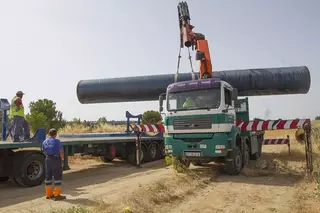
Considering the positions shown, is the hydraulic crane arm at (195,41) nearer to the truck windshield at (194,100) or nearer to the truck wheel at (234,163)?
the truck windshield at (194,100)

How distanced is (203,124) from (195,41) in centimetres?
518

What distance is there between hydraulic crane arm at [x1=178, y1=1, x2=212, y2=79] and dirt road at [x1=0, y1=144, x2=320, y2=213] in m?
3.63

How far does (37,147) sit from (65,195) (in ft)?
6.12

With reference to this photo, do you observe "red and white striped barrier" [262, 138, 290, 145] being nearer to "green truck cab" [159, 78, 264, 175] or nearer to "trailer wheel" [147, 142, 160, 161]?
"trailer wheel" [147, 142, 160, 161]

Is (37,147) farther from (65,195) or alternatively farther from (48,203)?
(48,203)

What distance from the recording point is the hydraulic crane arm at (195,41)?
11.6 metres

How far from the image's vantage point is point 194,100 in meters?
9.38

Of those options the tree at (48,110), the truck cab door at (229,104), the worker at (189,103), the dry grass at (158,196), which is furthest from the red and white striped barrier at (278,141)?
the tree at (48,110)

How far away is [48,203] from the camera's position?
6.57m

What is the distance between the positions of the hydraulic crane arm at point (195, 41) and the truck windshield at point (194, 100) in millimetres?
2240

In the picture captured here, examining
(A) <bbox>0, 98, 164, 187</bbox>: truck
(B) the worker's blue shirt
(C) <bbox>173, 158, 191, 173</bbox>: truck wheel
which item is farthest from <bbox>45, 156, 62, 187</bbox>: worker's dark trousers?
(C) <bbox>173, 158, 191, 173</bbox>: truck wheel

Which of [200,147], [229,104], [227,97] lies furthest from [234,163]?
[227,97]

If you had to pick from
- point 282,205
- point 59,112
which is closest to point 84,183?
point 282,205

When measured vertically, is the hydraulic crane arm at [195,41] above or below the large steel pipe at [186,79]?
above
